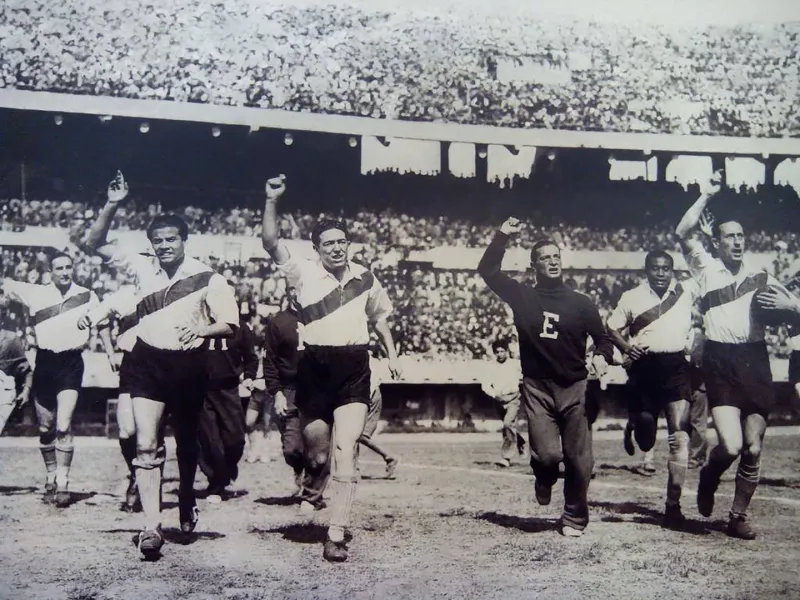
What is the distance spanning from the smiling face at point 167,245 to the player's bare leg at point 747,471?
2.44m

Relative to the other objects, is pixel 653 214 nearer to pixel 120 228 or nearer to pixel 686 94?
pixel 686 94

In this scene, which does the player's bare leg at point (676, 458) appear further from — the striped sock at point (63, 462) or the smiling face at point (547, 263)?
the striped sock at point (63, 462)

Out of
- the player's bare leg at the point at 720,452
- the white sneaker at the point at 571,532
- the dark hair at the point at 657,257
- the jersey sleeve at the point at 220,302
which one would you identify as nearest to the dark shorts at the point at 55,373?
the jersey sleeve at the point at 220,302

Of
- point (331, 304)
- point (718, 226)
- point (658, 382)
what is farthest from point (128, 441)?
point (718, 226)

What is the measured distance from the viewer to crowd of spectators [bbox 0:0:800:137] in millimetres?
3352

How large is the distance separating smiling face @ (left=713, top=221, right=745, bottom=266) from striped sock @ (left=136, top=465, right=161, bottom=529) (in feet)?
8.37

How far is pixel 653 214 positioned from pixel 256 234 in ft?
5.94

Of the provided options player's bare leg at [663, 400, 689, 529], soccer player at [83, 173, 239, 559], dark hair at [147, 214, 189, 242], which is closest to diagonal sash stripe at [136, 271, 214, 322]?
soccer player at [83, 173, 239, 559]

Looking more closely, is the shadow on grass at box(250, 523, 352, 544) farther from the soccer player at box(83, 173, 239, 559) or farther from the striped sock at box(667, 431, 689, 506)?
the striped sock at box(667, 431, 689, 506)

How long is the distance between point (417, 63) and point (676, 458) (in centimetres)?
208

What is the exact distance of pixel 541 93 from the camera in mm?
3695

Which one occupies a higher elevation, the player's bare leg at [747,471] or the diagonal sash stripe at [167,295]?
the diagonal sash stripe at [167,295]

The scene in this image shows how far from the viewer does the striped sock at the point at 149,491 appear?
282cm

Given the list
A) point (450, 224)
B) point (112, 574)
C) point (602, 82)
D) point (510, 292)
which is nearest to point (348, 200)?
point (450, 224)
